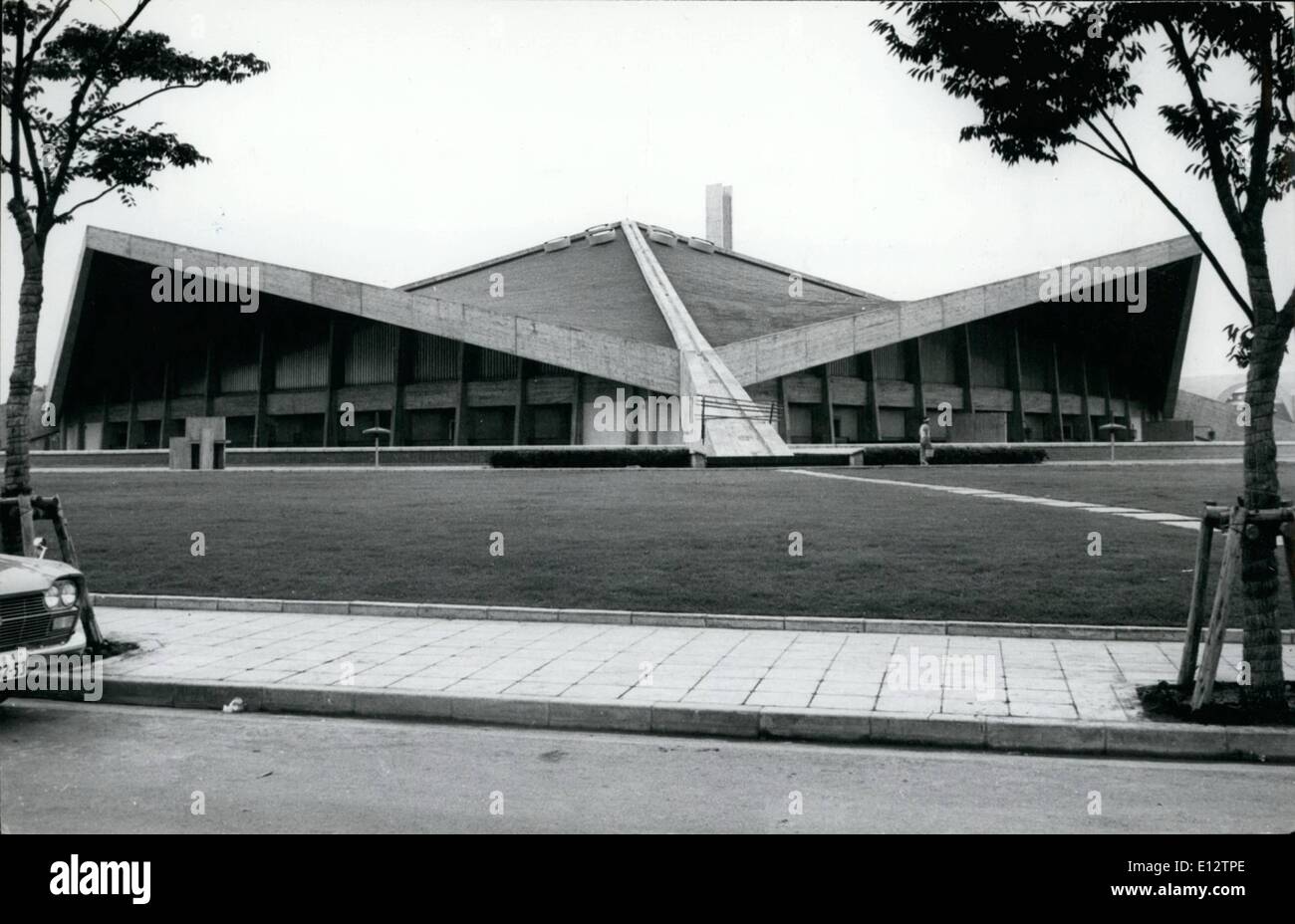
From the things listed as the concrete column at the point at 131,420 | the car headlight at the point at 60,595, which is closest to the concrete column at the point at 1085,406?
the concrete column at the point at 131,420

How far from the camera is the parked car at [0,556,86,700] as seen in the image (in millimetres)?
7398

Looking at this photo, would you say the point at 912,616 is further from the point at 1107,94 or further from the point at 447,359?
the point at 447,359

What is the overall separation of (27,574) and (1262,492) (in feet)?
28.2

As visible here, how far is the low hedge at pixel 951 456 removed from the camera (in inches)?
1249

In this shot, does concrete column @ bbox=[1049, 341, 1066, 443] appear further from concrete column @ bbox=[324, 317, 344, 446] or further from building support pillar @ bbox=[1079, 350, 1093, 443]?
concrete column @ bbox=[324, 317, 344, 446]

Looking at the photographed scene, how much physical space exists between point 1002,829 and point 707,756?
1976 millimetres

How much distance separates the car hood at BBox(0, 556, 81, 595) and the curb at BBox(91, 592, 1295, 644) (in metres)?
3.92

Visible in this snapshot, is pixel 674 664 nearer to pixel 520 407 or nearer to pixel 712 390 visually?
pixel 712 390

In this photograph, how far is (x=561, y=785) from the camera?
19.7 feet

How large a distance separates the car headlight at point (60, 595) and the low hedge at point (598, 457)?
73.8 feet

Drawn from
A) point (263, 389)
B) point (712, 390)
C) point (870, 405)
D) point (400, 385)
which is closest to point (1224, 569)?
point (712, 390)

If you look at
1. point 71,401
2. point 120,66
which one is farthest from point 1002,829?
point 71,401

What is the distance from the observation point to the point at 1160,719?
23.0 ft

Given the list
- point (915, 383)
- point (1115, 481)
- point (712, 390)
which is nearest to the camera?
point (1115, 481)
